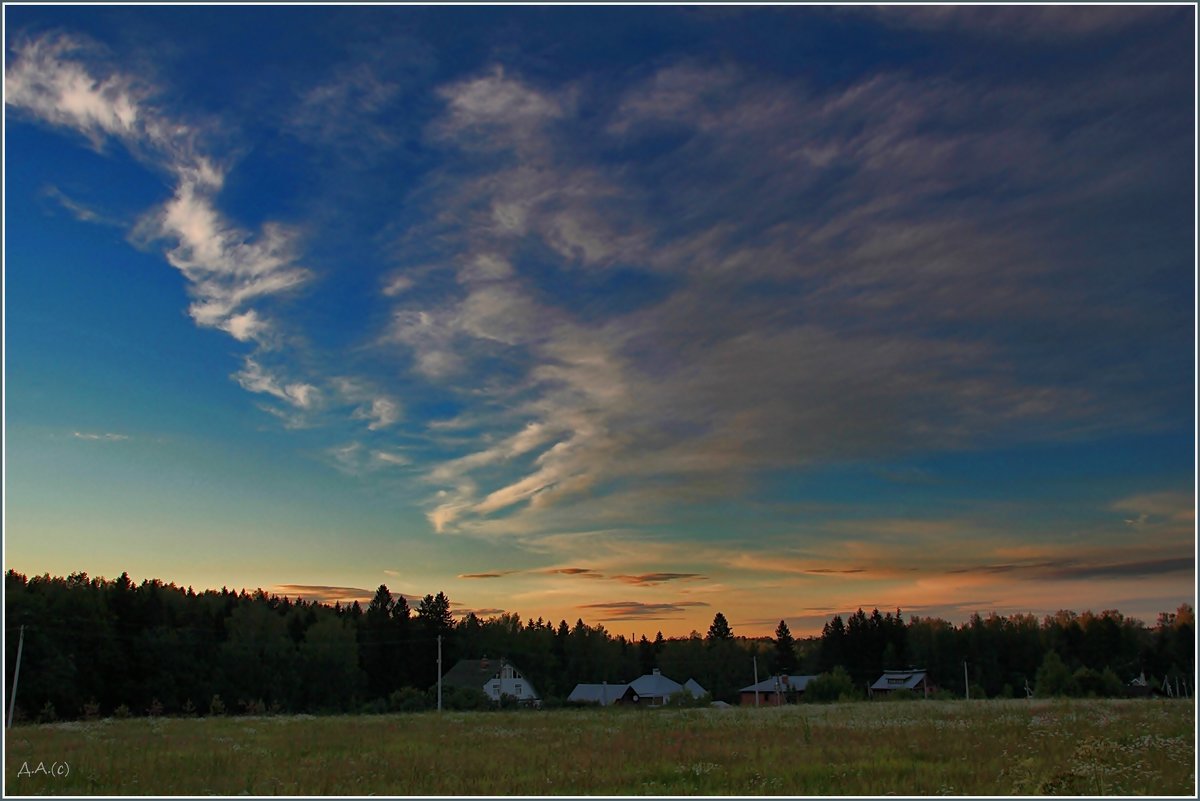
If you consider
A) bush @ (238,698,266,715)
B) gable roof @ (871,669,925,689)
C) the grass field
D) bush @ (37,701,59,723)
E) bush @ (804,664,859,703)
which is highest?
the grass field

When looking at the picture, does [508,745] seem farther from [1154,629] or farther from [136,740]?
[1154,629]

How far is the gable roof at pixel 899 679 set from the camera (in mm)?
111688

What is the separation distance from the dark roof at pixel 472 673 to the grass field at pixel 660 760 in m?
63.2

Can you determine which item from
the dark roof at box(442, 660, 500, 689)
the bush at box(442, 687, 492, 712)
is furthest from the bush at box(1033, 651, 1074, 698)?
the dark roof at box(442, 660, 500, 689)

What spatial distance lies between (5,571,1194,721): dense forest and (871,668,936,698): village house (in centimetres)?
359

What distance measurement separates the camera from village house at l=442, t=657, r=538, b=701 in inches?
3684

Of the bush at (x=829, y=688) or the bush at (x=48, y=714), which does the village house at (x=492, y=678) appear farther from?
the bush at (x=48, y=714)

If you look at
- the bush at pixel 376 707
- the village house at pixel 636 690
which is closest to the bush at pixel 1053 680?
the village house at pixel 636 690

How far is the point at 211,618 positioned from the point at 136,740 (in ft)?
182

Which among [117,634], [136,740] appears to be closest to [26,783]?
[136,740]

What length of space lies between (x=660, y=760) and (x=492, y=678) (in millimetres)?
78574

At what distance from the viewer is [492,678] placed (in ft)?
315

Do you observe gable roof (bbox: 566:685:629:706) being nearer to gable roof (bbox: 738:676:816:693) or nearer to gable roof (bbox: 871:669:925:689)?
gable roof (bbox: 738:676:816:693)

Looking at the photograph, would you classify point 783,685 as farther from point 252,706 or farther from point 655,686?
point 252,706
